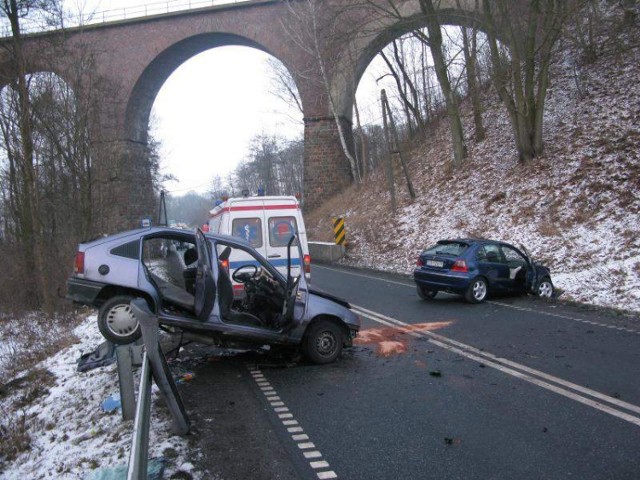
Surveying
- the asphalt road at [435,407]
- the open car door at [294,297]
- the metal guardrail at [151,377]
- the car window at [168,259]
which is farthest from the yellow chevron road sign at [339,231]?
the metal guardrail at [151,377]

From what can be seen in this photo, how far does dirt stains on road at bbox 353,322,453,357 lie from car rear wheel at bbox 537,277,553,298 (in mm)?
3986

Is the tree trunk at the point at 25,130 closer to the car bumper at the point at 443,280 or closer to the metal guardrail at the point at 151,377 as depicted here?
the car bumper at the point at 443,280

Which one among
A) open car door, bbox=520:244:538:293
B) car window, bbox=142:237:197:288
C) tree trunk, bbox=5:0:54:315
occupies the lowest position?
open car door, bbox=520:244:538:293

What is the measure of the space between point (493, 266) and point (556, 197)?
8.40 m

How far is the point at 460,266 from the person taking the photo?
12367mm

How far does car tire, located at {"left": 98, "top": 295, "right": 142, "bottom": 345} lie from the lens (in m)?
6.61

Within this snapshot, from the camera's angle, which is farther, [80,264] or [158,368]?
[80,264]

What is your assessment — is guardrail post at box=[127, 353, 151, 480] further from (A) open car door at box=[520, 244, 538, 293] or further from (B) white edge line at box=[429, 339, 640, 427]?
(A) open car door at box=[520, 244, 538, 293]

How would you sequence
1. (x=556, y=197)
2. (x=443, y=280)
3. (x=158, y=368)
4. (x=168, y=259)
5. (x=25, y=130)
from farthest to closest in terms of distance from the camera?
(x=556, y=197) < (x=25, y=130) < (x=443, y=280) < (x=168, y=259) < (x=158, y=368)

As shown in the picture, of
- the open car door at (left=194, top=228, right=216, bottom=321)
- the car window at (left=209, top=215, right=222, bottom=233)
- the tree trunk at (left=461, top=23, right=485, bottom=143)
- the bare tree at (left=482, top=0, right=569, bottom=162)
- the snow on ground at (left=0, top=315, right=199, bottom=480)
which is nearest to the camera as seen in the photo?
the snow on ground at (left=0, top=315, right=199, bottom=480)

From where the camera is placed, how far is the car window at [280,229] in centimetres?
1212

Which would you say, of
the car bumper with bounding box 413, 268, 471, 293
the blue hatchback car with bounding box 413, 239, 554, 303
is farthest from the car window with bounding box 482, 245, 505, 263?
the car bumper with bounding box 413, 268, 471, 293

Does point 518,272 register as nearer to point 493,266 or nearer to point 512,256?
point 512,256

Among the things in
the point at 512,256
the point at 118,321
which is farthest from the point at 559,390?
the point at 512,256
